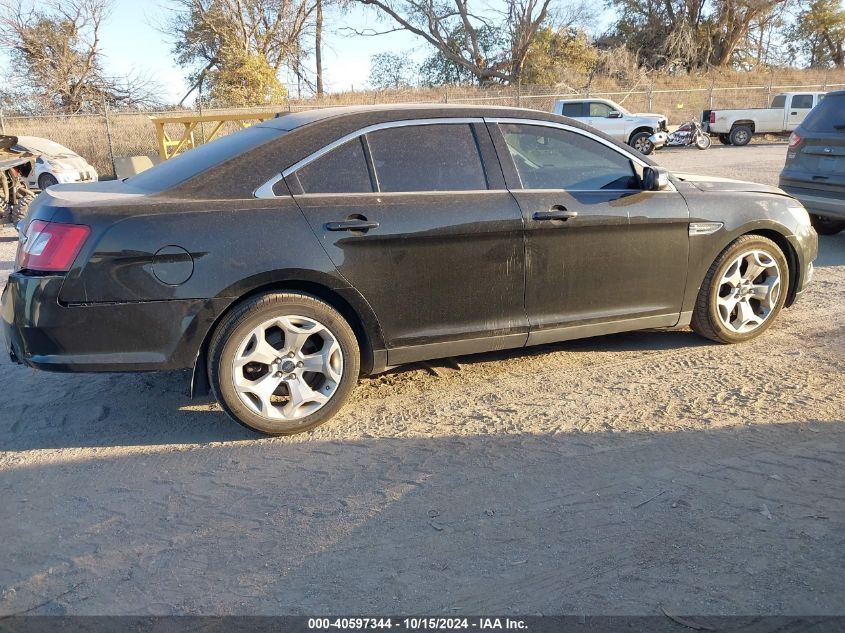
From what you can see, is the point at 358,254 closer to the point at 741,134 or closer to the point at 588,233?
the point at 588,233

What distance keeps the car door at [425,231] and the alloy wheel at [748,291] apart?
1606 mm

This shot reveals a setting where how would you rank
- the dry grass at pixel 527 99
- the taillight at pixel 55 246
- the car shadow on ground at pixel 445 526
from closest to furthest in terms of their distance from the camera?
the car shadow on ground at pixel 445 526 → the taillight at pixel 55 246 → the dry grass at pixel 527 99

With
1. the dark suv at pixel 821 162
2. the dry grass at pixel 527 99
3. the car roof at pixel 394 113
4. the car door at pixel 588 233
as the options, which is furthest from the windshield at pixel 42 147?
the dark suv at pixel 821 162

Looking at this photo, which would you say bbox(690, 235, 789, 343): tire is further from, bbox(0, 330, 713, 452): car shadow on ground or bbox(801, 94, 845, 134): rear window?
bbox(801, 94, 845, 134): rear window

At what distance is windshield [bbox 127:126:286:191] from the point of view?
152 inches

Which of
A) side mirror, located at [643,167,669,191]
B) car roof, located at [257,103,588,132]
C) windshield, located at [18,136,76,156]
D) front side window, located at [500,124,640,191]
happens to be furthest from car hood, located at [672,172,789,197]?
windshield, located at [18,136,76,156]

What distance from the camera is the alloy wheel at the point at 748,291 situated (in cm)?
500

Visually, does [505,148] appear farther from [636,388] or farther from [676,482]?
[676,482]

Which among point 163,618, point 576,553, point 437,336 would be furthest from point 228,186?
point 576,553

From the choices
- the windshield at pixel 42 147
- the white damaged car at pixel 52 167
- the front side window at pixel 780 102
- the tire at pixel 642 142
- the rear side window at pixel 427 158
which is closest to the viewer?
the rear side window at pixel 427 158

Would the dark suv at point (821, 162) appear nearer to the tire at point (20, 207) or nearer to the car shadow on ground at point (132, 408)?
the car shadow on ground at point (132, 408)

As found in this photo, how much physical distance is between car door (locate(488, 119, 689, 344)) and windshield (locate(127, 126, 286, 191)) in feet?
4.63

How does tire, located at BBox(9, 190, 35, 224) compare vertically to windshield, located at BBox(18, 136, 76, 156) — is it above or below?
below

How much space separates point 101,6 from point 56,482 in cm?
3058
